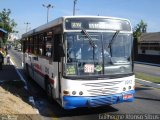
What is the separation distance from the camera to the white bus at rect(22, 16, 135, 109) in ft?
31.8

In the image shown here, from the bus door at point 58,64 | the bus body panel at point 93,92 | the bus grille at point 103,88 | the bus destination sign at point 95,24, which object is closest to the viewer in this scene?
the bus body panel at point 93,92

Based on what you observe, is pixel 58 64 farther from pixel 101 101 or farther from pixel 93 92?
pixel 101 101

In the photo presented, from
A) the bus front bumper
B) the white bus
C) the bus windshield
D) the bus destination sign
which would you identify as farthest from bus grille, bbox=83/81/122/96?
the bus destination sign

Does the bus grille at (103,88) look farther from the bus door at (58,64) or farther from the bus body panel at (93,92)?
the bus door at (58,64)

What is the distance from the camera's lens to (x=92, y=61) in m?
9.91

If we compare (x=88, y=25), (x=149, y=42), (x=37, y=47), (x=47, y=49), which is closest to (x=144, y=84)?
(x=37, y=47)

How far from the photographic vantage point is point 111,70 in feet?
33.2

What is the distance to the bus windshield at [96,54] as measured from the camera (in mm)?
9781

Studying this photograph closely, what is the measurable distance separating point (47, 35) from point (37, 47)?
2741 millimetres

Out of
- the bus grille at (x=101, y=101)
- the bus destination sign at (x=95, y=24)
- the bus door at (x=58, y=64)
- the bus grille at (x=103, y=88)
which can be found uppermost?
the bus destination sign at (x=95, y=24)

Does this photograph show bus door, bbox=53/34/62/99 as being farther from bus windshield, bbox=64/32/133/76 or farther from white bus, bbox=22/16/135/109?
bus windshield, bbox=64/32/133/76

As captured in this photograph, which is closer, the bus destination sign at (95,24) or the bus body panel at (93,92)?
the bus body panel at (93,92)

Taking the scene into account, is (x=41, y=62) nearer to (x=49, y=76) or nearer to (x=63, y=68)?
(x=49, y=76)

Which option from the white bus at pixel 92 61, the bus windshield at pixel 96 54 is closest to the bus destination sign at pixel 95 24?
the white bus at pixel 92 61
